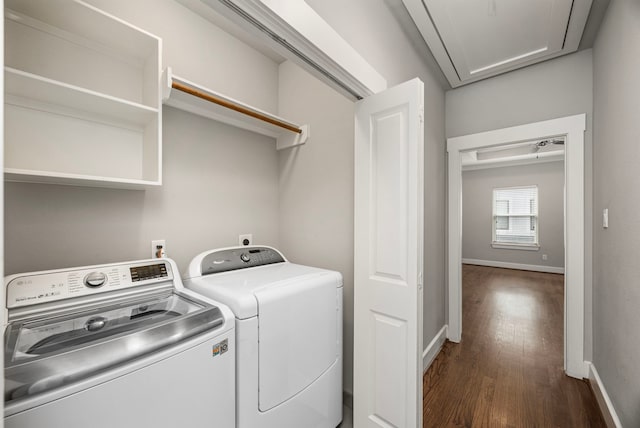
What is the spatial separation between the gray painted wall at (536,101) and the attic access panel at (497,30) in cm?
12

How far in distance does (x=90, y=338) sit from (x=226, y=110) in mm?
1480

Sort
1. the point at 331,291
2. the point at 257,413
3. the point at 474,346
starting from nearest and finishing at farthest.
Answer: the point at 257,413 < the point at 331,291 < the point at 474,346

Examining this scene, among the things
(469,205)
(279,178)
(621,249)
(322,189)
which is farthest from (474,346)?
(469,205)

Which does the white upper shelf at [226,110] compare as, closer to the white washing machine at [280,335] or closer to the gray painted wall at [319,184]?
the gray painted wall at [319,184]

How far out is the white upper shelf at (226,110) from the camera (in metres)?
1.50

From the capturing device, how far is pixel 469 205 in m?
7.05

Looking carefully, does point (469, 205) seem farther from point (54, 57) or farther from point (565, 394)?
point (54, 57)

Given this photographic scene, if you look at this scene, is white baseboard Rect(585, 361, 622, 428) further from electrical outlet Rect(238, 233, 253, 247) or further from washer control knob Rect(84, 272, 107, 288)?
washer control knob Rect(84, 272, 107, 288)

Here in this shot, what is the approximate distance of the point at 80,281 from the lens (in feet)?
3.94

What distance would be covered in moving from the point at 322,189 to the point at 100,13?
59.2 inches

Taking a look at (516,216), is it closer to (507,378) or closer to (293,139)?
(507,378)

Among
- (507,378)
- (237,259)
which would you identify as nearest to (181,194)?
(237,259)

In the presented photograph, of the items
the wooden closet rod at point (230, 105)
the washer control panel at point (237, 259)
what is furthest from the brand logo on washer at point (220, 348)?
the wooden closet rod at point (230, 105)

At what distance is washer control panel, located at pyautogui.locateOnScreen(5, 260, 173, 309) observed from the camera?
107 cm
